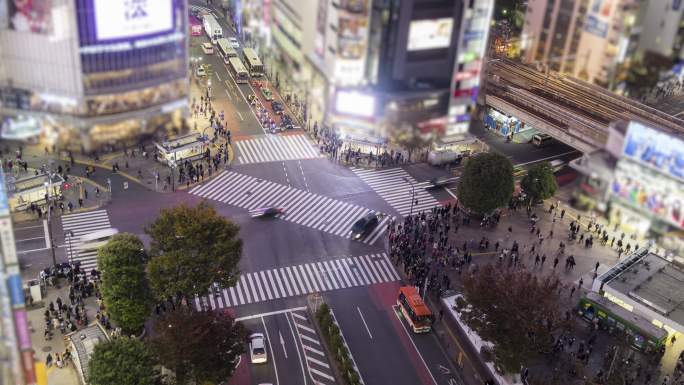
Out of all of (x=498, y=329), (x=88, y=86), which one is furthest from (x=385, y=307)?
(x=88, y=86)

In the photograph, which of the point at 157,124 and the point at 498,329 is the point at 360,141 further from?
the point at 157,124

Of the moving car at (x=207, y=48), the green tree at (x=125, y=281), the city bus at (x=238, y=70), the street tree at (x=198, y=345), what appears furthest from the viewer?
the city bus at (x=238, y=70)

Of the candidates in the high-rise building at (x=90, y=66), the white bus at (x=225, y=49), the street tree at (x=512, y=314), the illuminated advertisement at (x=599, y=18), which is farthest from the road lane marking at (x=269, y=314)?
the illuminated advertisement at (x=599, y=18)

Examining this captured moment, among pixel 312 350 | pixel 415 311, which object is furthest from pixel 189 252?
pixel 415 311

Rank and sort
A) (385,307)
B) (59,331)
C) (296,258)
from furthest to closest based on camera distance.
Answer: (296,258) → (385,307) → (59,331)

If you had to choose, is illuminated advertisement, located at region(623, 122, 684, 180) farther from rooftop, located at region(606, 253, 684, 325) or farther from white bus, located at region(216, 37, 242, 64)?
white bus, located at region(216, 37, 242, 64)

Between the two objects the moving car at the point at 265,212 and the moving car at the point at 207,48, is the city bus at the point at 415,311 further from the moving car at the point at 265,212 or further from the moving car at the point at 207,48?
the moving car at the point at 207,48

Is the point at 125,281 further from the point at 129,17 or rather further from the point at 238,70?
the point at 238,70
